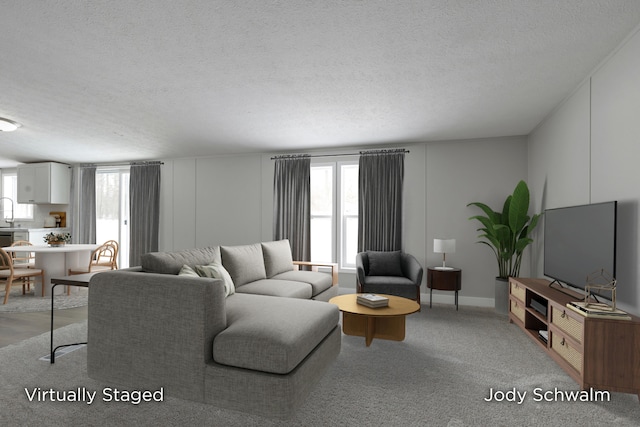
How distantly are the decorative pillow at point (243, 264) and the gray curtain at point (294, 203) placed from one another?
58.3 inches

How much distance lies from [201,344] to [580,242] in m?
3.02

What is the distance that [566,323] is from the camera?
2600mm

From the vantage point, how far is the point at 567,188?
3.48 m

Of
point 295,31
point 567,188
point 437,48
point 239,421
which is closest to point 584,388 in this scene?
point 567,188

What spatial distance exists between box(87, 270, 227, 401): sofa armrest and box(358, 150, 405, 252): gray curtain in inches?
134

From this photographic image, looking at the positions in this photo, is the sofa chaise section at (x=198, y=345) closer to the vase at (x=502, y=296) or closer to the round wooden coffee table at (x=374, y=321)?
the round wooden coffee table at (x=374, y=321)

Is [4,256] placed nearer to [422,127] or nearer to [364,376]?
[364,376]

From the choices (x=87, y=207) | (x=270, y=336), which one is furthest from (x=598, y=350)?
(x=87, y=207)

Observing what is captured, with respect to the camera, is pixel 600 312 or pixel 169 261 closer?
pixel 600 312

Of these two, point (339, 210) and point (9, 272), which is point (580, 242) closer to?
point (339, 210)

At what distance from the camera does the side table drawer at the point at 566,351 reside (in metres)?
2.40

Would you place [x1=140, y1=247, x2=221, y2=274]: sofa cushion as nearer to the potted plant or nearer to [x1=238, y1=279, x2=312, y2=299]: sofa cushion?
[x1=238, y1=279, x2=312, y2=299]: sofa cushion

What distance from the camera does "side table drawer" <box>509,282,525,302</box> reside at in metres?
3.55

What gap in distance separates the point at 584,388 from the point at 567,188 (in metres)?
1.98
